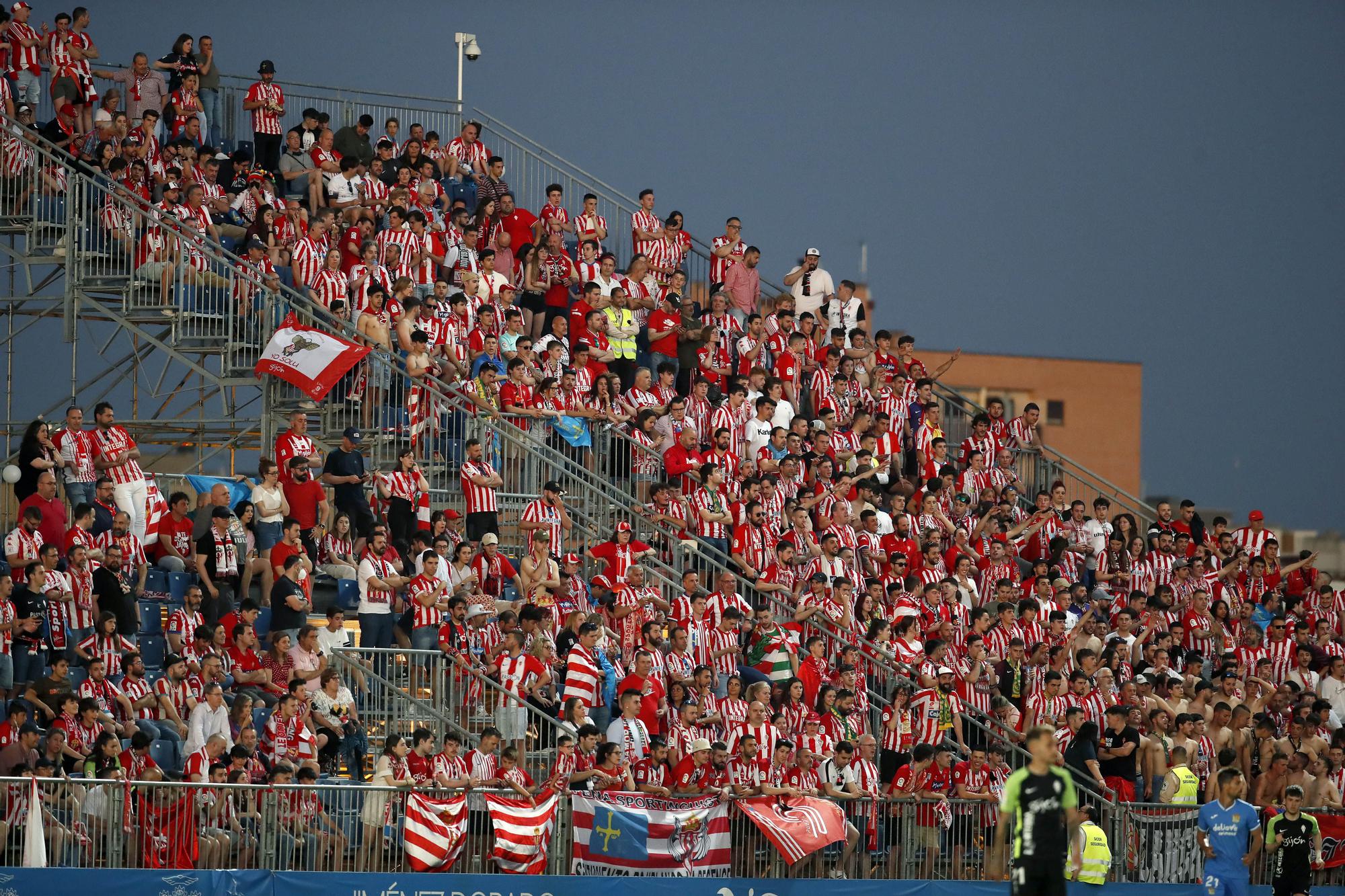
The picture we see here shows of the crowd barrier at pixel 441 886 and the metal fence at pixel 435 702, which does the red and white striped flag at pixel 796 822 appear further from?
the metal fence at pixel 435 702

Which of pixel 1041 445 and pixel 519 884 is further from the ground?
pixel 1041 445

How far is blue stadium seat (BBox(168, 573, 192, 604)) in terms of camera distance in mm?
18781

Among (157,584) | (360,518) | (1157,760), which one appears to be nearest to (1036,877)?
A: (1157,760)

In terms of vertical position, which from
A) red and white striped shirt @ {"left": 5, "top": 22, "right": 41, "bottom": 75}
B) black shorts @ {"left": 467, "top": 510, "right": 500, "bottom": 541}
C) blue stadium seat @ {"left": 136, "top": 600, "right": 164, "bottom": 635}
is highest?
red and white striped shirt @ {"left": 5, "top": 22, "right": 41, "bottom": 75}

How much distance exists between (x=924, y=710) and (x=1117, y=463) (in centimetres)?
5350

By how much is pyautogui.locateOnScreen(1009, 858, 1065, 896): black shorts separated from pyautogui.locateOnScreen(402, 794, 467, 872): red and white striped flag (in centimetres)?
601

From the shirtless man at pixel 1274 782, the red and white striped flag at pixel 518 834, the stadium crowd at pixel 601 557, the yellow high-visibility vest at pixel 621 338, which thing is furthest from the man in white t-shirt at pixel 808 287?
the red and white striped flag at pixel 518 834

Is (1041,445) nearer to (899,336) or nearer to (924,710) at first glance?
(899,336)

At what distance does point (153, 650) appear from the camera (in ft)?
60.8

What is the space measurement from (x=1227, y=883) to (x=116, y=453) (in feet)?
38.4

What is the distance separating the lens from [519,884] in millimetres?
16609

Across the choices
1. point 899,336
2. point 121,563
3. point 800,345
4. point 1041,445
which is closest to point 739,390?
point 800,345

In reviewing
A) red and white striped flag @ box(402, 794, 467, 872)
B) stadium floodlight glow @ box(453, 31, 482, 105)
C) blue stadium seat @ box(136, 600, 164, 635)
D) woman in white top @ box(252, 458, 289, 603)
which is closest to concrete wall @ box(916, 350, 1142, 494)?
stadium floodlight glow @ box(453, 31, 482, 105)

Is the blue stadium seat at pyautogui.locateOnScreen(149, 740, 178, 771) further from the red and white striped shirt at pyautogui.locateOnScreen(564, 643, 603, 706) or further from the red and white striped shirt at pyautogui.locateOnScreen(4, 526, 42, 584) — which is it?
the red and white striped shirt at pyautogui.locateOnScreen(564, 643, 603, 706)
